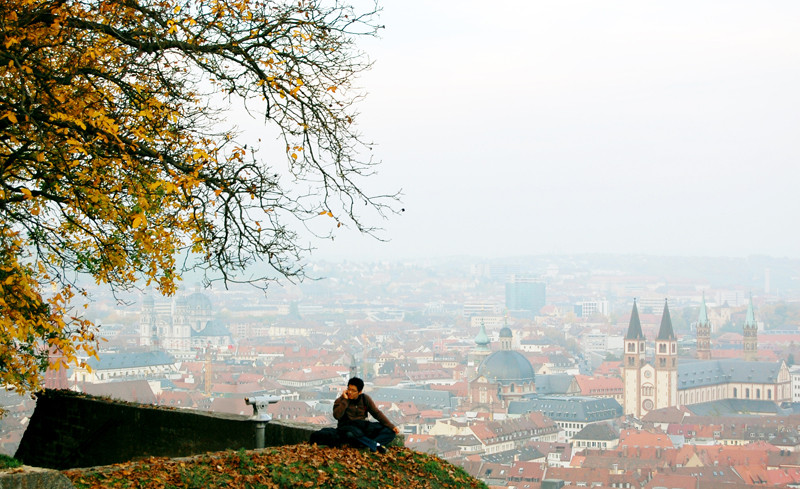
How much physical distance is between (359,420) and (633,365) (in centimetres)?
9516

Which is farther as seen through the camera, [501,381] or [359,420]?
[501,381]

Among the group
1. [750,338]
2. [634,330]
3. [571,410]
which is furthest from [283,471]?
[750,338]

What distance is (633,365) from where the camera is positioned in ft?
324

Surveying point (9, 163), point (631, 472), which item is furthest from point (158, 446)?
point (631, 472)

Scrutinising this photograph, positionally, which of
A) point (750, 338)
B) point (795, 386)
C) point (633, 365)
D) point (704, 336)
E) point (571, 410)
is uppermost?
point (704, 336)

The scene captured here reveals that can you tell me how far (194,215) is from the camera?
24.4ft

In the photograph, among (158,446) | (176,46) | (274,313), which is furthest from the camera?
(274,313)

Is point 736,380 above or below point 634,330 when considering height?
below

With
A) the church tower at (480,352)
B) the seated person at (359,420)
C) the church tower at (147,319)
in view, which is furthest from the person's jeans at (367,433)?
the church tower at (147,319)

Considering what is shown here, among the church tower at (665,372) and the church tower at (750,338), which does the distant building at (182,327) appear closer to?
the church tower at (665,372)

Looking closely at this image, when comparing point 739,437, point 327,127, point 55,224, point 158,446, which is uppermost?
point 327,127

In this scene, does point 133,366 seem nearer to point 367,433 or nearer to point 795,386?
point 795,386

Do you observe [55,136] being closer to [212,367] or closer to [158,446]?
[158,446]

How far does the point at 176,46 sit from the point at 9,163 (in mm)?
1273
